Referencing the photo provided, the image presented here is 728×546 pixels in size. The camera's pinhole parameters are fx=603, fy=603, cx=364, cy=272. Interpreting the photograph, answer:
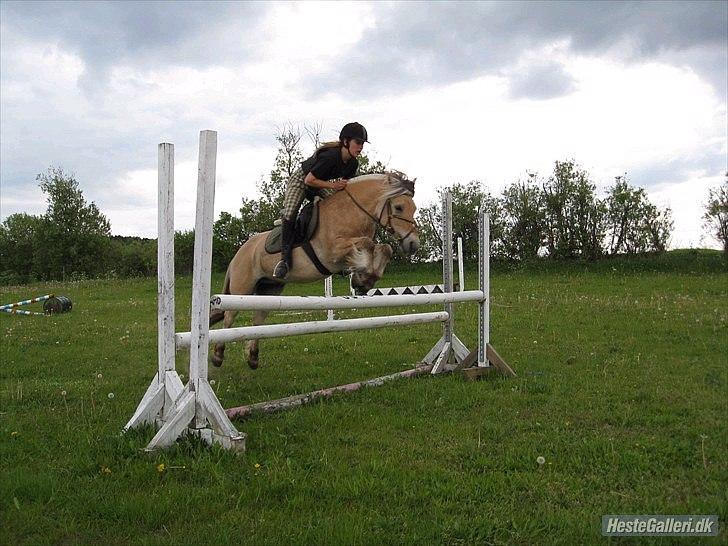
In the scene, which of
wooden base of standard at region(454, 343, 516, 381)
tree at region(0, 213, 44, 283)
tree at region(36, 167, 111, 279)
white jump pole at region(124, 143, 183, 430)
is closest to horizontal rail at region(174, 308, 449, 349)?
white jump pole at region(124, 143, 183, 430)

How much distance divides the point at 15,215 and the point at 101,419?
53.4m

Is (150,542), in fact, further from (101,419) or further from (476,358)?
(476,358)

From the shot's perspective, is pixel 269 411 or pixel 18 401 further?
pixel 18 401

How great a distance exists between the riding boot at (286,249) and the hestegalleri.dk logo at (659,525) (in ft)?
10.5

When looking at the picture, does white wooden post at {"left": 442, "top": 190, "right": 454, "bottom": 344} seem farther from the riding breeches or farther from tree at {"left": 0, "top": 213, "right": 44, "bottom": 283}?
tree at {"left": 0, "top": 213, "right": 44, "bottom": 283}

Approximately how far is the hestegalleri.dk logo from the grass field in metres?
0.06

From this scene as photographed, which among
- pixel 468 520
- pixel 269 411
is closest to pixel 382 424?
pixel 269 411

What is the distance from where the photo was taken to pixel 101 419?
4340mm

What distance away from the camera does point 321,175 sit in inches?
192

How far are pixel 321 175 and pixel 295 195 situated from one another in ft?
1.13

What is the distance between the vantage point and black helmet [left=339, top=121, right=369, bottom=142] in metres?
4.71

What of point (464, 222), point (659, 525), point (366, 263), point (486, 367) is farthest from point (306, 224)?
point (464, 222)

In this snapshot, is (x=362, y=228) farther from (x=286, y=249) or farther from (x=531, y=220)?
(x=531, y=220)

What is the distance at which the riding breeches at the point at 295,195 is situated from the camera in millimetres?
5043
